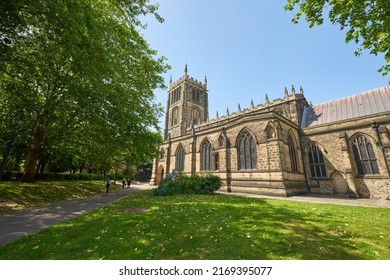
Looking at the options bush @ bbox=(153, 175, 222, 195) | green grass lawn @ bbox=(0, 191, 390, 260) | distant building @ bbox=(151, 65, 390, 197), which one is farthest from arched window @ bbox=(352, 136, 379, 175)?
bush @ bbox=(153, 175, 222, 195)

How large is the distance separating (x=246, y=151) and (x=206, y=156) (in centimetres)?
617

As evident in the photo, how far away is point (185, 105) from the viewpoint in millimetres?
47281

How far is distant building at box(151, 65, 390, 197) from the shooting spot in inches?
661

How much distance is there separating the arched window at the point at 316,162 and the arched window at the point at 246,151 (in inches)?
300

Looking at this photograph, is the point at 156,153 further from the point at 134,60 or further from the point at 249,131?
the point at 249,131

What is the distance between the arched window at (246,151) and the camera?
747 inches

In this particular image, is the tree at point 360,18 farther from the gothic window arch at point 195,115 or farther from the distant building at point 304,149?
the gothic window arch at point 195,115

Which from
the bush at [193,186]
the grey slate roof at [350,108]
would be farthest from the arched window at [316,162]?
the bush at [193,186]

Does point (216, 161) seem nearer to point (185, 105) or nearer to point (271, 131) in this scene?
point (271, 131)

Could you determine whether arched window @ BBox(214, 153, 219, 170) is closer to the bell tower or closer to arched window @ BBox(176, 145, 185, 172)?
arched window @ BBox(176, 145, 185, 172)

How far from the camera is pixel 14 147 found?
21.3 meters

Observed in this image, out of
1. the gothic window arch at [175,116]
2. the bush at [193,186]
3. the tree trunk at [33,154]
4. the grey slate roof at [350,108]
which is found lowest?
the bush at [193,186]

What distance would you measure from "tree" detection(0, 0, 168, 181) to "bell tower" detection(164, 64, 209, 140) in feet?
Answer: 92.0

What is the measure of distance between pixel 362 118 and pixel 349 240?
19.2 meters
